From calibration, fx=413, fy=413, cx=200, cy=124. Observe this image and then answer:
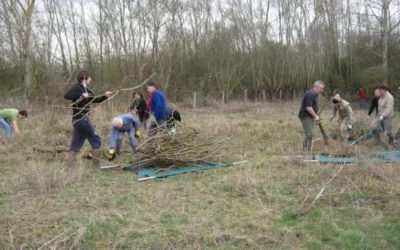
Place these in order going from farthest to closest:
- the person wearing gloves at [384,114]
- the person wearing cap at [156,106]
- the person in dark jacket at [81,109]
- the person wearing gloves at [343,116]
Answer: the person wearing gloves at [343,116] → the person wearing gloves at [384,114] → the person wearing cap at [156,106] → the person in dark jacket at [81,109]

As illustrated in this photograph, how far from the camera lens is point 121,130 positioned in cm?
701

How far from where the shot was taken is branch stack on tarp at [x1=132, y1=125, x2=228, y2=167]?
20.9ft

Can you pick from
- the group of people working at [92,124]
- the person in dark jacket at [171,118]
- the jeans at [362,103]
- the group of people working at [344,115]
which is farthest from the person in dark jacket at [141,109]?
the jeans at [362,103]

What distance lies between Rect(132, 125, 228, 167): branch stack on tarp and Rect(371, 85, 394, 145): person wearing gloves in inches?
Result: 142

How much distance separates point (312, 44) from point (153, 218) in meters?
27.2

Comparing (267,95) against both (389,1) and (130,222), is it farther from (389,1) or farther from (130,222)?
(130,222)

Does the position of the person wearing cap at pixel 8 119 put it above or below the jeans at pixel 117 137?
above

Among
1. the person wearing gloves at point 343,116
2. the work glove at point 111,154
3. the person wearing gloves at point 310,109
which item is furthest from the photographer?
the person wearing gloves at point 343,116

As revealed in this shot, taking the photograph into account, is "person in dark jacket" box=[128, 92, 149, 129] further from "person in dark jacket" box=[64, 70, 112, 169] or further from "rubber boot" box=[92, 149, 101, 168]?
"person in dark jacket" box=[64, 70, 112, 169]

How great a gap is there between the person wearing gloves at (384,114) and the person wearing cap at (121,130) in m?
4.88

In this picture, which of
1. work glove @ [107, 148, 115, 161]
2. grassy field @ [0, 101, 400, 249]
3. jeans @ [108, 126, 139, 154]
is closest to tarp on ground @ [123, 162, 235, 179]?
grassy field @ [0, 101, 400, 249]

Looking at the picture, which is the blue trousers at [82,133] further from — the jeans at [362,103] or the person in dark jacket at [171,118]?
the jeans at [362,103]

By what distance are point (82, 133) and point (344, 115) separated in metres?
6.02

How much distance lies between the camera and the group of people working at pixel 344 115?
7.43 metres
